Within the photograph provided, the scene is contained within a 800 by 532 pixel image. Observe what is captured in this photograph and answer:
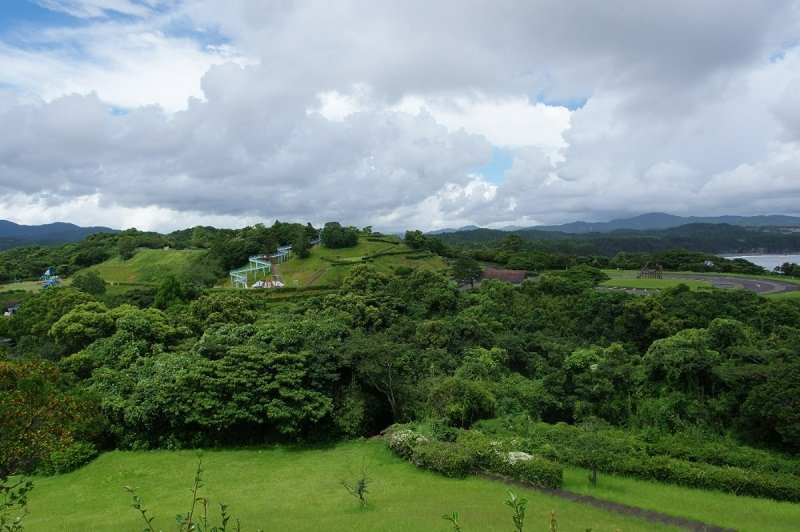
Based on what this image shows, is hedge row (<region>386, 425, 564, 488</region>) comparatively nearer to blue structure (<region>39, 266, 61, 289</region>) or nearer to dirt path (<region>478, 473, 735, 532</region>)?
dirt path (<region>478, 473, 735, 532</region>)

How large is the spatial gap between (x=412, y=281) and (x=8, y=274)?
80477mm

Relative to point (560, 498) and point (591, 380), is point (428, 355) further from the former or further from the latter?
point (560, 498)

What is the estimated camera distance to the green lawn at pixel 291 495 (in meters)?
12.2

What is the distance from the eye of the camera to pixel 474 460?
16.7 m

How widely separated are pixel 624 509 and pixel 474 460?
489cm

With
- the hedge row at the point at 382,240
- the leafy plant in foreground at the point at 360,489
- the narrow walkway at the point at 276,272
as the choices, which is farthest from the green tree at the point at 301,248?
the leafy plant in foreground at the point at 360,489

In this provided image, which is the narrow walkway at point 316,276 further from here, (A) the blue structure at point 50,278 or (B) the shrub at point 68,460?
(B) the shrub at point 68,460

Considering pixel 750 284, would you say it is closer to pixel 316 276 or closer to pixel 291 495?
pixel 316 276

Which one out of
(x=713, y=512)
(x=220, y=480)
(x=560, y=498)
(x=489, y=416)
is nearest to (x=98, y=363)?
(x=220, y=480)

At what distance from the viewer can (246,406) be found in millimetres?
20031

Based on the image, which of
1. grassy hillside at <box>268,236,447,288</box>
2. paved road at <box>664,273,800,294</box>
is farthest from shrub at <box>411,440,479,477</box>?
paved road at <box>664,273,800,294</box>

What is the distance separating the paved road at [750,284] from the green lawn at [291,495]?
162ft

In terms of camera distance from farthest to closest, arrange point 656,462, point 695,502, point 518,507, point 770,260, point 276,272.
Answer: point 770,260 → point 276,272 → point 656,462 → point 695,502 → point 518,507

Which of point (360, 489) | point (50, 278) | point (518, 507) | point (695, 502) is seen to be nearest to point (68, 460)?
point (360, 489)
